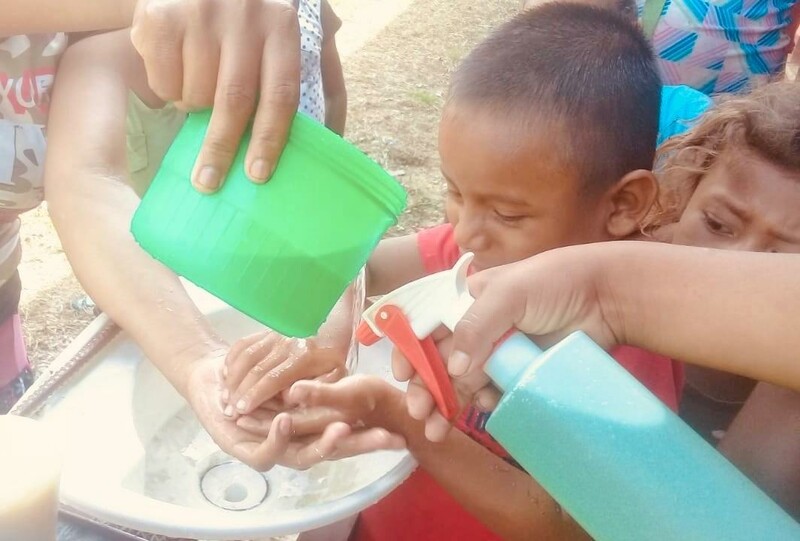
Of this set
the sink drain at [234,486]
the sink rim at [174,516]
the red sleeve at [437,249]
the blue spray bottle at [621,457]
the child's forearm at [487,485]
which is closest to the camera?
the blue spray bottle at [621,457]

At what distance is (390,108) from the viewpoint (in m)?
3.13

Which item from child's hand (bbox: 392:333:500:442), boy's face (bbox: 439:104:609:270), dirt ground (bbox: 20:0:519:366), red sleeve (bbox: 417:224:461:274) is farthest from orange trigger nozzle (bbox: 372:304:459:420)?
dirt ground (bbox: 20:0:519:366)

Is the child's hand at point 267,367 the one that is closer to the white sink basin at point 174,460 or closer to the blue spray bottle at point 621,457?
the white sink basin at point 174,460

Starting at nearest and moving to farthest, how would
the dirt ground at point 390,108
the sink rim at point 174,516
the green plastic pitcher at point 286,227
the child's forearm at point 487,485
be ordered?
the green plastic pitcher at point 286,227, the sink rim at point 174,516, the child's forearm at point 487,485, the dirt ground at point 390,108

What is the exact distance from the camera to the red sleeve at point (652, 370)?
92 cm

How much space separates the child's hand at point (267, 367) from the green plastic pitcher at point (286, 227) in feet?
0.92

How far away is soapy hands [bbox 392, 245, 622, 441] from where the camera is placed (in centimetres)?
54

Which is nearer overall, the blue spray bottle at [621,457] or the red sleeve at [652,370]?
the blue spray bottle at [621,457]

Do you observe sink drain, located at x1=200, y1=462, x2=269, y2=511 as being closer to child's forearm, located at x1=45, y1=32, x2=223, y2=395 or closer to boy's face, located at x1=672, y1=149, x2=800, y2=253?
child's forearm, located at x1=45, y1=32, x2=223, y2=395

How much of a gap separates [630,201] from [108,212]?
0.68 meters

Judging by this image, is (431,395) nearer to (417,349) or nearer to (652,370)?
(417,349)

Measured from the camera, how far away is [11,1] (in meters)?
1.05

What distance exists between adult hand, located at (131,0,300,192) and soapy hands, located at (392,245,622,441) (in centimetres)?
21

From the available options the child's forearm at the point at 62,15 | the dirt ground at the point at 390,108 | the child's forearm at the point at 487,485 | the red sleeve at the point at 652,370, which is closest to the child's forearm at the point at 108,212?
the child's forearm at the point at 62,15
